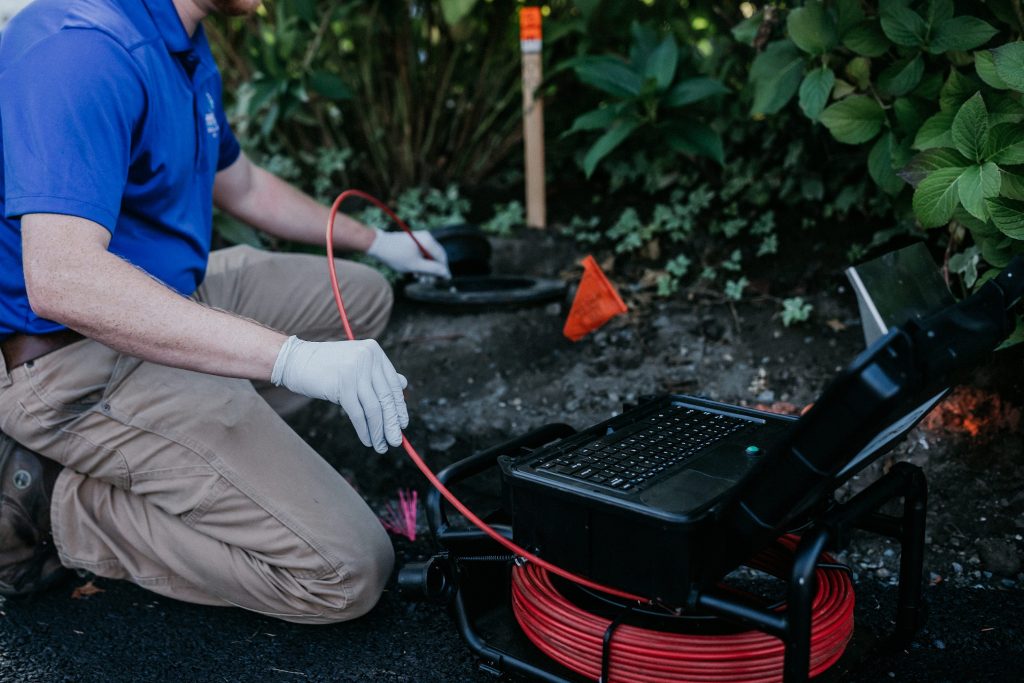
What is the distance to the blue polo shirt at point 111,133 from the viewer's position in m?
1.58

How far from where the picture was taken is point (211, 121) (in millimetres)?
2162

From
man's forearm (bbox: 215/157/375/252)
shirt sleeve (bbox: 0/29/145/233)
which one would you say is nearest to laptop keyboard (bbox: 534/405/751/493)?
shirt sleeve (bbox: 0/29/145/233)

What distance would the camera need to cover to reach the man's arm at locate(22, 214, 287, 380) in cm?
Result: 157

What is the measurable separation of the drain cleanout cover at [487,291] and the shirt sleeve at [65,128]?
1.07 meters

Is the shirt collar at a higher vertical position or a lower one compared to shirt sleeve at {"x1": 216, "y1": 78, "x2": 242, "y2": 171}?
higher

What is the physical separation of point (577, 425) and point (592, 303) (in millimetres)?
499

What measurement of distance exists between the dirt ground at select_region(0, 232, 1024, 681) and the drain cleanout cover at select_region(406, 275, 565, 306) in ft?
0.82

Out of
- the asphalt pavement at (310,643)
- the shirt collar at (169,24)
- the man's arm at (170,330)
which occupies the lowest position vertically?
the asphalt pavement at (310,643)

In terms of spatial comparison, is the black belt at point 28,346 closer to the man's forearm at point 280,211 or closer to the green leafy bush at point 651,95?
the man's forearm at point 280,211

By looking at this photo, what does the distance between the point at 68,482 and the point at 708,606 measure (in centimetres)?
146

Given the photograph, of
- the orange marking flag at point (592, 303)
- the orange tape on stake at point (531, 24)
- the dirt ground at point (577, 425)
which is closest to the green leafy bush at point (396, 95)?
the orange tape on stake at point (531, 24)

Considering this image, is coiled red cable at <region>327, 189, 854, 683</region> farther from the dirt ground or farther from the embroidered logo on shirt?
the embroidered logo on shirt

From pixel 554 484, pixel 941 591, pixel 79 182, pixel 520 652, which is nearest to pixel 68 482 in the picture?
pixel 79 182

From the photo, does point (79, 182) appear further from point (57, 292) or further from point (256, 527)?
point (256, 527)
